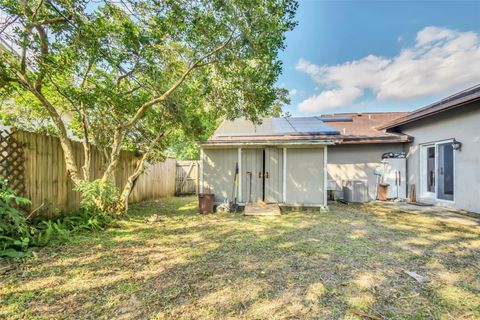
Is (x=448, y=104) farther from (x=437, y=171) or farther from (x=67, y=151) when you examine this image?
(x=67, y=151)

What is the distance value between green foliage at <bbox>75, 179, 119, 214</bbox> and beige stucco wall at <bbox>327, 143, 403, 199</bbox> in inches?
306

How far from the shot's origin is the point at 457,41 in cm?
918

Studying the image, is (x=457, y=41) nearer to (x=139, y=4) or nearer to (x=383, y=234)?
(x=383, y=234)

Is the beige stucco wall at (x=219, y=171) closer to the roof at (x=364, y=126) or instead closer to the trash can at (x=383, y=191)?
the roof at (x=364, y=126)

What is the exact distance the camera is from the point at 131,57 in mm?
4430

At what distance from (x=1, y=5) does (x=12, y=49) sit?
91 centimetres

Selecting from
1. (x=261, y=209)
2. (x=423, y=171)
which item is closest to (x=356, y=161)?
(x=423, y=171)

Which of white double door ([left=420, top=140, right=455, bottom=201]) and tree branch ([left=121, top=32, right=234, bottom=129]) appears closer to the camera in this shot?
tree branch ([left=121, top=32, right=234, bottom=129])

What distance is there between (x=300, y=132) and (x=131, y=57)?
5.15 metres

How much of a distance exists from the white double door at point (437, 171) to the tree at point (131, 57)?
250 inches

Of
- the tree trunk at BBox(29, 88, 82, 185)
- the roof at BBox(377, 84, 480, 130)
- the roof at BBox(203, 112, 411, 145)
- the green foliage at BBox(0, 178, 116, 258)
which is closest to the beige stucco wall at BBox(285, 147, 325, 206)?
the roof at BBox(203, 112, 411, 145)

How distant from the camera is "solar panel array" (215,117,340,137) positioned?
24.3 ft

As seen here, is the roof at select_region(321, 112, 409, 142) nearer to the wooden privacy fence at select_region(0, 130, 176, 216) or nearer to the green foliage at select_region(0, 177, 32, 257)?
the wooden privacy fence at select_region(0, 130, 176, 216)

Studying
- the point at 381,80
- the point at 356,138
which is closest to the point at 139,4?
Result: the point at 356,138
